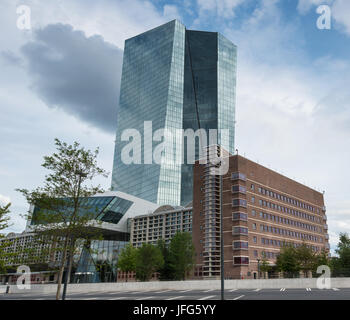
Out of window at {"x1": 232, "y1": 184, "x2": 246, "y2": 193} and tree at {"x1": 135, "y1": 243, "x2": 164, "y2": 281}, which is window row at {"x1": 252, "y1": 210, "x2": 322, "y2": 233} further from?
tree at {"x1": 135, "y1": 243, "x2": 164, "y2": 281}

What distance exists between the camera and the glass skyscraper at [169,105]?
534ft

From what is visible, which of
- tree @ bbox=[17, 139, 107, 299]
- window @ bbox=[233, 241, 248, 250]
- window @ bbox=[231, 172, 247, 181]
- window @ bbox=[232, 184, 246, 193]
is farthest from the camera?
window @ bbox=[231, 172, 247, 181]

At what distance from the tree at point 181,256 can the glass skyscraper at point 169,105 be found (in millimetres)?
83162

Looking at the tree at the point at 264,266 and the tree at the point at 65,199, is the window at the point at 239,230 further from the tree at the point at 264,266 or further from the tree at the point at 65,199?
the tree at the point at 65,199

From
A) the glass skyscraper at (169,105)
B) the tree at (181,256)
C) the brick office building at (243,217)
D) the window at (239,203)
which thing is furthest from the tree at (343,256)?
the glass skyscraper at (169,105)

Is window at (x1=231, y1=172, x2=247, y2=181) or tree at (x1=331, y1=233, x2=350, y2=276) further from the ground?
window at (x1=231, y1=172, x2=247, y2=181)

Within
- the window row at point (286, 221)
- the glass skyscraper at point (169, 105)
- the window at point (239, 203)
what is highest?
the glass skyscraper at point (169, 105)

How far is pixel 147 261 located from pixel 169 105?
110 meters

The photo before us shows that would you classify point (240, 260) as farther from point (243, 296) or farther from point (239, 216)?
point (243, 296)

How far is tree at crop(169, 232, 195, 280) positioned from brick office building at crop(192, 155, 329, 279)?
25.0 feet

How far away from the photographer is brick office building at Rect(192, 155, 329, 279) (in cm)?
7162

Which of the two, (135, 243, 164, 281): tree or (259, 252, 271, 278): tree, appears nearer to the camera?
(135, 243, 164, 281): tree

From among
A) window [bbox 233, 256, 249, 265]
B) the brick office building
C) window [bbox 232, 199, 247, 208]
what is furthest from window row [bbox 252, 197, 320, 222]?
window [bbox 233, 256, 249, 265]

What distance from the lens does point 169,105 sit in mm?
167875
